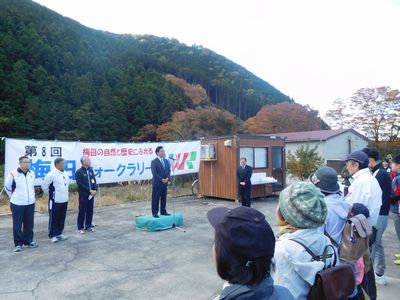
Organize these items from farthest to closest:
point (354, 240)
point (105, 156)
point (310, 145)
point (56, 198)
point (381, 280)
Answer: point (310, 145) < point (105, 156) < point (56, 198) < point (381, 280) < point (354, 240)

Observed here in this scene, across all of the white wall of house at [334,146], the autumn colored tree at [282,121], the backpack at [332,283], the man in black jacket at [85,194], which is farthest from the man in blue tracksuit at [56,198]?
the autumn colored tree at [282,121]

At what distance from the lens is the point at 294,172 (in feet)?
51.9

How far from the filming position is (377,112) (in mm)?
23234

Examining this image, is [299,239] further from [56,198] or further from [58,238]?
[58,238]

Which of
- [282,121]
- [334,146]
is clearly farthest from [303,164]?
[282,121]

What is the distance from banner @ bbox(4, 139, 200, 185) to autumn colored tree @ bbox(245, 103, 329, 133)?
18364 mm

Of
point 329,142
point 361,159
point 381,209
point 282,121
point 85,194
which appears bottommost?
point 85,194

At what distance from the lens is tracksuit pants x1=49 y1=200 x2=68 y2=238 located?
5691mm

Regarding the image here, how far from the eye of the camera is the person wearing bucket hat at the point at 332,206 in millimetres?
2068

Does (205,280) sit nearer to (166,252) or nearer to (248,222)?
(166,252)

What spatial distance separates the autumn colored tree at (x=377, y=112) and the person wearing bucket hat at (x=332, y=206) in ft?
75.6

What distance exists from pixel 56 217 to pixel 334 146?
1986 cm

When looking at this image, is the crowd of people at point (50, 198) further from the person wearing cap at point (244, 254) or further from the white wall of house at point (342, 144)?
the white wall of house at point (342, 144)

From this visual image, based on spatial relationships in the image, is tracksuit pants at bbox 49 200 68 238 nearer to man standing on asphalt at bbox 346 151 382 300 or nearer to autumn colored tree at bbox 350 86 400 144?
man standing on asphalt at bbox 346 151 382 300
